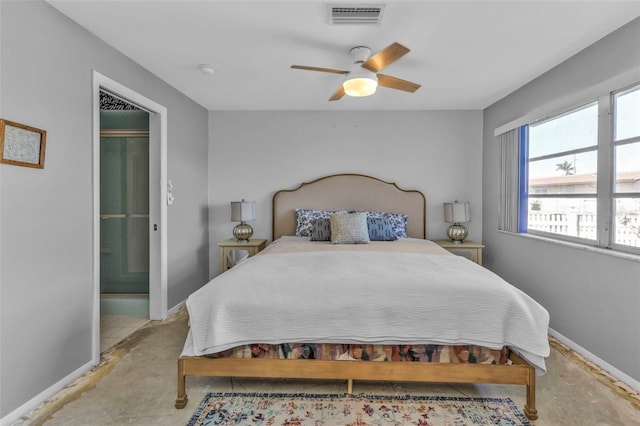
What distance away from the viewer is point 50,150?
199 cm

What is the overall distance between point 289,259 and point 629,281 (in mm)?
2375

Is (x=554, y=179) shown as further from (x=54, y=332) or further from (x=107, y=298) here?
(x=107, y=298)

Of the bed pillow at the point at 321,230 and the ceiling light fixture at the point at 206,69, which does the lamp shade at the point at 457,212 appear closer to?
the bed pillow at the point at 321,230

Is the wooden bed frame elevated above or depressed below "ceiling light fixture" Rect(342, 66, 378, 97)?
below

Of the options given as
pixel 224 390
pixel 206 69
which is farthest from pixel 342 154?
pixel 224 390

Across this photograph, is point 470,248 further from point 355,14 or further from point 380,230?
point 355,14

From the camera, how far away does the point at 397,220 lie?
4035 mm

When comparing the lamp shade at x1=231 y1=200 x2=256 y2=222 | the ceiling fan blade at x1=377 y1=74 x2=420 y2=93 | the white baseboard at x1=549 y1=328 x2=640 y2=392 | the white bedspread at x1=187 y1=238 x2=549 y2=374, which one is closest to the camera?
the white bedspread at x1=187 y1=238 x2=549 y2=374

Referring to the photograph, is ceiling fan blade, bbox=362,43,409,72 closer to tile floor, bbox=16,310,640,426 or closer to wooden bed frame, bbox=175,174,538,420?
wooden bed frame, bbox=175,174,538,420

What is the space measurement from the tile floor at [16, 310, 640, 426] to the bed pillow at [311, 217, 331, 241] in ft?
5.59

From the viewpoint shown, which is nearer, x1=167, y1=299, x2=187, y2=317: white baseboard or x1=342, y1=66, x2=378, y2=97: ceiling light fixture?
x1=342, y1=66, x2=378, y2=97: ceiling light fixture

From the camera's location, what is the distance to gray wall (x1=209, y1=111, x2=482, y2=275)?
4.23 meters

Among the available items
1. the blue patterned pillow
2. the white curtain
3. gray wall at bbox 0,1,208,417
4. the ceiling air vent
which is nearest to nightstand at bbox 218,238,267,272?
the blue patterned pillow

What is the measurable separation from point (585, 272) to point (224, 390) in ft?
9.29
